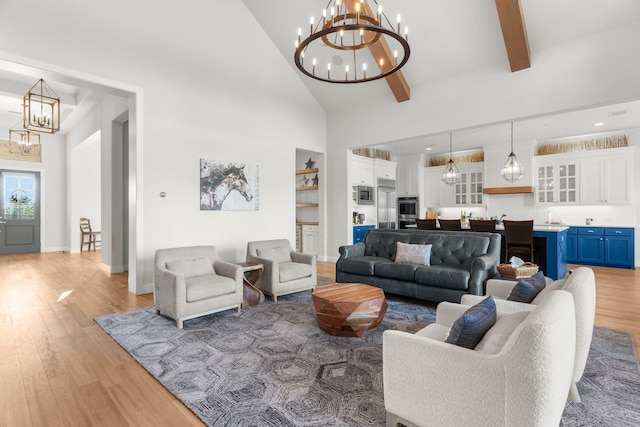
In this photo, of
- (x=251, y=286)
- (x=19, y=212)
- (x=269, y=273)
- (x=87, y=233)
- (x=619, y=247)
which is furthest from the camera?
(x=87, y=233)

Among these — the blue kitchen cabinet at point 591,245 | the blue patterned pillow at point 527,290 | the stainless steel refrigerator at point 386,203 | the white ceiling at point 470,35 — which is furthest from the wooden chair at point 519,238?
the stainless steel refrigerator at point 386,203

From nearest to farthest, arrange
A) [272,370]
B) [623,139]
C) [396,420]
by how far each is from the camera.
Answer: [396,420]
[272,370]
[623,139]

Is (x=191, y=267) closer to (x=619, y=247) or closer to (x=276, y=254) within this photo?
(x=276, y=254)

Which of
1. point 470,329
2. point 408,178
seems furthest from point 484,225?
point 408,178

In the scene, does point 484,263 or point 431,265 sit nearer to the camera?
point 484,263

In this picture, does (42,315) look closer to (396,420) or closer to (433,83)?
(396,420)

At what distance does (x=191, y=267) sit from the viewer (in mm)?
3797

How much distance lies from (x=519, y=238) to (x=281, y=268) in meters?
3.60

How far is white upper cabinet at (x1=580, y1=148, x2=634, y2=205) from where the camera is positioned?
A: 6.75m

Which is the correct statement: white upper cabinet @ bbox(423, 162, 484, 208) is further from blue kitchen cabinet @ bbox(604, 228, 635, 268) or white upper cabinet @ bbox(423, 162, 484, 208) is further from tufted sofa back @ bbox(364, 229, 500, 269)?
tufted sofa back @ bbox(364, 229, 500, 269)

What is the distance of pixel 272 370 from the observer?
242cm

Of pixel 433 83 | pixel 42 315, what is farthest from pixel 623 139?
pixel 42 315

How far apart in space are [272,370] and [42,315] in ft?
9.82

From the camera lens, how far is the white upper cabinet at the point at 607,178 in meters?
6.75
